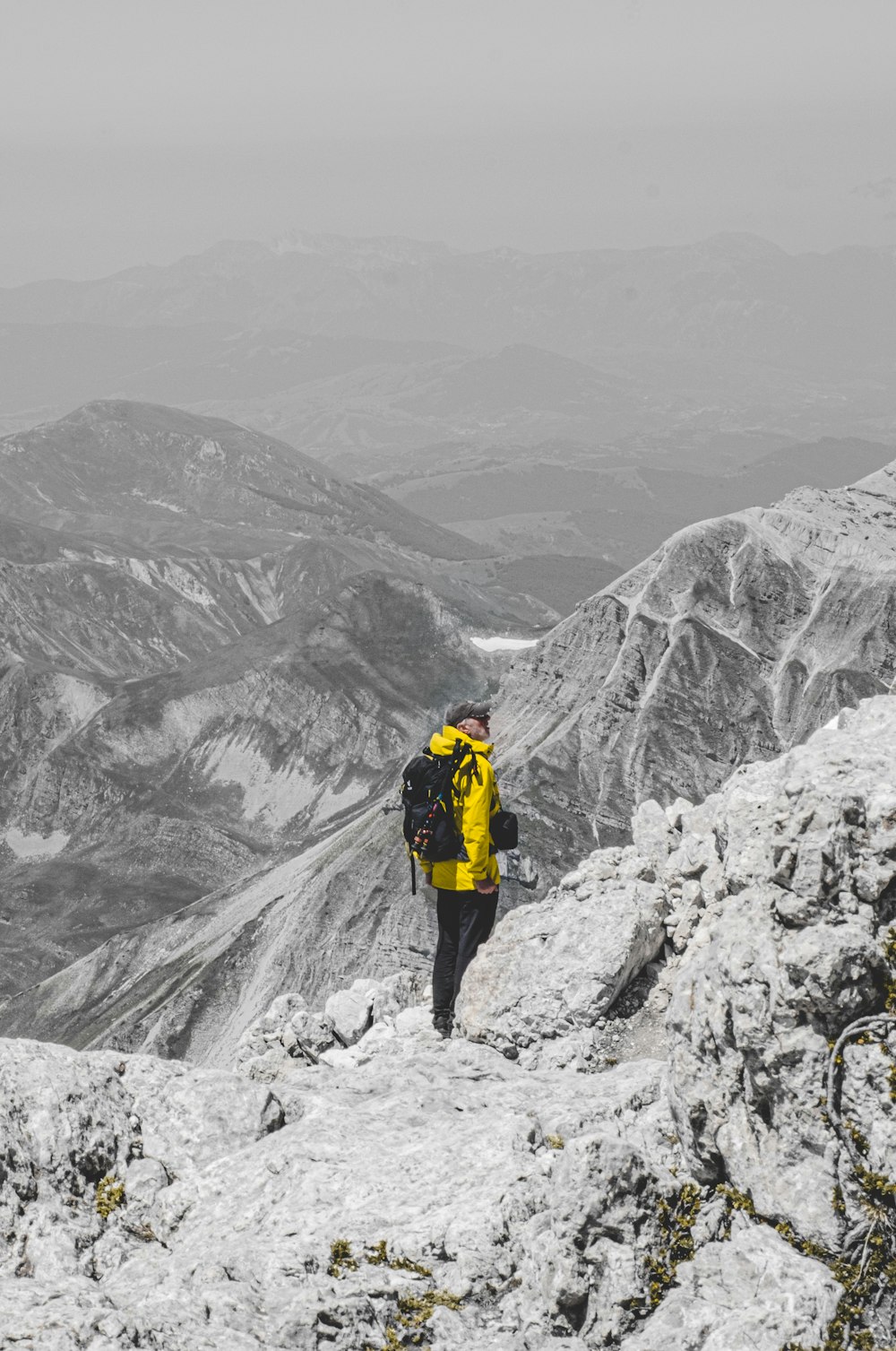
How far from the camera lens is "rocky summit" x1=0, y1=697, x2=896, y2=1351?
26.4ft

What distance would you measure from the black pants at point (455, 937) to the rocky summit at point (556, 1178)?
2.58 meters

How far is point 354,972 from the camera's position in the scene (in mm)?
44969

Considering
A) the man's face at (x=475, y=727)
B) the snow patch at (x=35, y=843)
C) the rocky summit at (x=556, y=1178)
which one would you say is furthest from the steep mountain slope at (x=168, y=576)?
the rocky summit at (x=556, y=1178)

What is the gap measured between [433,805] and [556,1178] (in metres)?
4.49

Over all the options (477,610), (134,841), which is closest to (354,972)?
(134,841)

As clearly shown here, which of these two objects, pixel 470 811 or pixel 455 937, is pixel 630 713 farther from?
pixel 470 811

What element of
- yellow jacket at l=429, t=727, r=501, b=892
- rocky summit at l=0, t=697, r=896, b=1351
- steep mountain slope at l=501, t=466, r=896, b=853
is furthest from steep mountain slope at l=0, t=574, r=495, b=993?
rocky summit at l=0, t=697, r=896, b=1351

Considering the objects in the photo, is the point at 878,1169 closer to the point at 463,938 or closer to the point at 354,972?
the point at 463,938

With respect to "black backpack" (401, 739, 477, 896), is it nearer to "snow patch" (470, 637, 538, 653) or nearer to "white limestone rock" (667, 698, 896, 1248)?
"white limestone rock" (667, 698, 896, 1248)

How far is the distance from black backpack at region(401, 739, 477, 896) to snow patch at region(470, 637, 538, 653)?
9783 centimetres

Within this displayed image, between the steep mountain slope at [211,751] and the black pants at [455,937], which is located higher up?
the black pants at [455,937]

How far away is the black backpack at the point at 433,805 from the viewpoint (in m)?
12.6

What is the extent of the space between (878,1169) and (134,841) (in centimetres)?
8138

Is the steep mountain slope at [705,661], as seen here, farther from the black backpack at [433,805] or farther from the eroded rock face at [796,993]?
the eroded rock face at [796,993]
